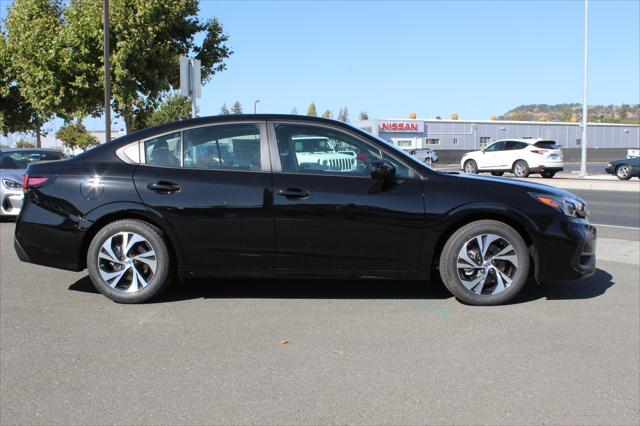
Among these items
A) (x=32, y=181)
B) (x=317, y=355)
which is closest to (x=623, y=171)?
(x=317, y=355)

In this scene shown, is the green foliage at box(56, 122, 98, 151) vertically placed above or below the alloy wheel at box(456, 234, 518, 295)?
above

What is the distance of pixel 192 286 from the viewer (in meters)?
5.92

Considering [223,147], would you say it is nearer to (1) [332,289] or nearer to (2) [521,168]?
(1) [332,289]

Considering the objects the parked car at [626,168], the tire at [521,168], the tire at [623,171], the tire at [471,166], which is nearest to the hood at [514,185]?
the tire at [521,168]

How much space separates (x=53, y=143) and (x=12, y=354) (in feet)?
431

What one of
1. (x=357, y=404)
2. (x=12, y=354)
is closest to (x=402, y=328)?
(x=357, y=404)

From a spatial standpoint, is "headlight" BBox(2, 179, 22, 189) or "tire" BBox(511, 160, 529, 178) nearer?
"headlight" BBox(2, 179, 22, 189)

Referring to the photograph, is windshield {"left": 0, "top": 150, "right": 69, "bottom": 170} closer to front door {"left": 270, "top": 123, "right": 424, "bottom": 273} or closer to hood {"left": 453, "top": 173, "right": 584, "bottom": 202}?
front door {"left": 270, "top": 123, "right": 424, "bottom": 273}

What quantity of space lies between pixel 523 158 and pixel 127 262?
76.6 feet

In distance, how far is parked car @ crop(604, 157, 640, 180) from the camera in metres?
25.6

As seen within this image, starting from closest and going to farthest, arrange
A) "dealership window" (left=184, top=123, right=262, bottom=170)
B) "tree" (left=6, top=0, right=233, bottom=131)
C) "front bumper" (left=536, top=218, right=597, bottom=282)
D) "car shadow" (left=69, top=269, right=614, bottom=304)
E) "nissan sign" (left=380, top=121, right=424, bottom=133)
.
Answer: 1. "front bumper" (left=536, top=218, right=597, bottom=282)
2. "dealership window" (left=184, top=123, right=262, bottom=170)
3. "car shadow" (left=69, top=269, right=614, bottom=304)
4. "tree" (left=6, top=0, right=233, bottom=131)
5. "nissan sign" (left=380, top=121, right=424, bottom=133)

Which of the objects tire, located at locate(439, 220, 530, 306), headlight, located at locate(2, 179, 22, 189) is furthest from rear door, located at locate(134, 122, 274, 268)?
headlight, located at locate(2, 179, 22, 189)

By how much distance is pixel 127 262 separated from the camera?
5156 millimetres

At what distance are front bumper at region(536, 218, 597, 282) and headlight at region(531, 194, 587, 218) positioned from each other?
0.10 meters
